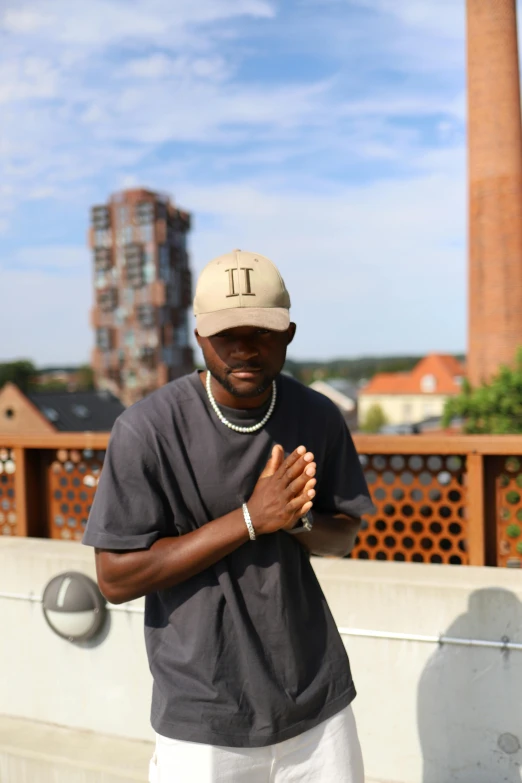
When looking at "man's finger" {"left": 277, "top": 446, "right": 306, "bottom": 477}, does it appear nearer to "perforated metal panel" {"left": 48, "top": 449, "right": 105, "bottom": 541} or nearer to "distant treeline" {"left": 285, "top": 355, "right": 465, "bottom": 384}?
"perforated metal panel" {"left": 48, "top": 449, "right": 105, "bottom": 541}

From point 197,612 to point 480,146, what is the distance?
108ft

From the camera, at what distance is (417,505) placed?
11.9ft

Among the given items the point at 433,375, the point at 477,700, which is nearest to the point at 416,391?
the point at 433,375

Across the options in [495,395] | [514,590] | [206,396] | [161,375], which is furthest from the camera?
[161,375]

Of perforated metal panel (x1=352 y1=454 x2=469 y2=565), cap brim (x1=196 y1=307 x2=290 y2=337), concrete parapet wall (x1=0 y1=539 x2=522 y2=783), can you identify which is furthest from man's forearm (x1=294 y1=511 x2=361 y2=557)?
perforated metal panel (x1=352 y1=454 x2=469 y2=565)

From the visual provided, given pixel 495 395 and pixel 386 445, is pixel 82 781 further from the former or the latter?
pixel 495 395

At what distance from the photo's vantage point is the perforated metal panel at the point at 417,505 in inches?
139

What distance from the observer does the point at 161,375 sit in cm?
7638

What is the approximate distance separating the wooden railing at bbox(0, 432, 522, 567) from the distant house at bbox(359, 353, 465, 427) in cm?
8566

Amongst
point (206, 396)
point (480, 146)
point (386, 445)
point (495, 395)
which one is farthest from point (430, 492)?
point (480, 146)

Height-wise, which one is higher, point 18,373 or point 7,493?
point 18,373

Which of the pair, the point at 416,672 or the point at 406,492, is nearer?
the point at 416,672

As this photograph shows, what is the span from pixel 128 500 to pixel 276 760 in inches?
27.0

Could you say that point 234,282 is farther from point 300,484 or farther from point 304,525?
point 304,525
